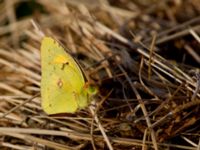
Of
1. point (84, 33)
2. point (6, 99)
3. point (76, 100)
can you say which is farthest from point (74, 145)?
point (84, 33)

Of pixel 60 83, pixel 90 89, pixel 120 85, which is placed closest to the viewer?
pixel 90 89

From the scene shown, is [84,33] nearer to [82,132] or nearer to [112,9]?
[112,9]

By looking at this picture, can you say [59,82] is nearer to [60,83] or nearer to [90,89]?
[60,83]

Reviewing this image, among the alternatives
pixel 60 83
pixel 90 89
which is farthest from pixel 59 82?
pixel 90 89
